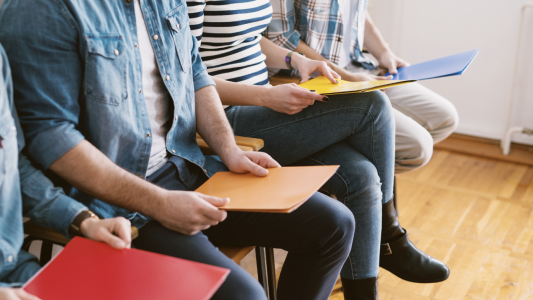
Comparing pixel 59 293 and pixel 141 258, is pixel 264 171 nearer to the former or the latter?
pixel 141 258

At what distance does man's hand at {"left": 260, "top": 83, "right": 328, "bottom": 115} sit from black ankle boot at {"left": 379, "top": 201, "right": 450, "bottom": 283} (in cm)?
38

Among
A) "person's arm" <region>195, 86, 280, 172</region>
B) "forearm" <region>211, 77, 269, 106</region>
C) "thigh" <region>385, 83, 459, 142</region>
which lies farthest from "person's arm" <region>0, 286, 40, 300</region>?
"thigh" <region>385, 83, 459, 142</region>

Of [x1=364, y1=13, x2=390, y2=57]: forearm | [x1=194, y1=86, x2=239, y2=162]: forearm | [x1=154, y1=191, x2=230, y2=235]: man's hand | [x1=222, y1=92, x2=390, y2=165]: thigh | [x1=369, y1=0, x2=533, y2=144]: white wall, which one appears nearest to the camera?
[x1=154, y1=191, x2=230, y2=235]: man's hand

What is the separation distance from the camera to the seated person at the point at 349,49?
67.6 inches

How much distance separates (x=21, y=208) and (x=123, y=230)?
0.19m

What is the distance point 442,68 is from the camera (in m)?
1.41

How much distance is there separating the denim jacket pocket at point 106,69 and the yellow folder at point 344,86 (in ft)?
1.70

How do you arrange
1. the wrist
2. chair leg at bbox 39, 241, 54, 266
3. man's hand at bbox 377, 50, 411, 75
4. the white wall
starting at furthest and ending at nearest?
1. the white wall
2. man's hand at bbox 377, 50, 411, 75
3. the wrist
4. chair leg at bbox 39, 241, 54, 266

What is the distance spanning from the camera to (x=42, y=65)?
2.98 feet

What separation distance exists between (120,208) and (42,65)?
318 mm

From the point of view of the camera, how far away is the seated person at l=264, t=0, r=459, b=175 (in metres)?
1.72

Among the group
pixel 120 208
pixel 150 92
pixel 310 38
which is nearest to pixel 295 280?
pixel 120 208

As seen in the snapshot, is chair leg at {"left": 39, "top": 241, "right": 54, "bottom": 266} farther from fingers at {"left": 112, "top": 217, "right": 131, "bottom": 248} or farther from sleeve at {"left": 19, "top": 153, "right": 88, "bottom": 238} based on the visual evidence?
fingers at {"left": 112, "top": 217, "right": 131, "bottom": 248}

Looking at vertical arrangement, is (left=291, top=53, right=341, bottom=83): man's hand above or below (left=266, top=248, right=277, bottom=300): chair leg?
above
